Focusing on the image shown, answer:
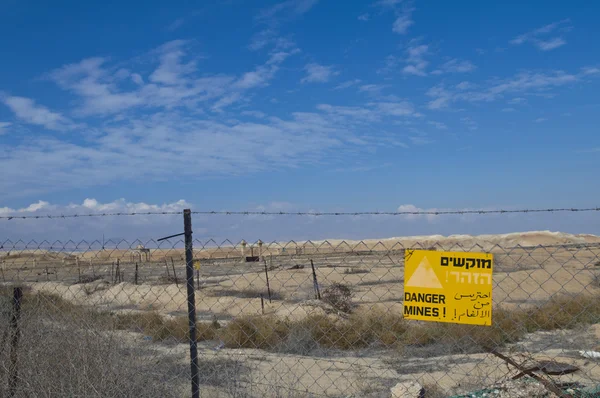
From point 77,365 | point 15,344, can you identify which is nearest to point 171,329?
point 15,344

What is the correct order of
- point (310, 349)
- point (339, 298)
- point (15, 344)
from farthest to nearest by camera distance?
point (339, 298) < point (310, 349) < point (15, 344)

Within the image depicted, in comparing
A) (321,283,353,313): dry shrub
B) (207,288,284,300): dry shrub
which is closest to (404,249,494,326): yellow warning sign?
(321,283,353,313): dry shrub

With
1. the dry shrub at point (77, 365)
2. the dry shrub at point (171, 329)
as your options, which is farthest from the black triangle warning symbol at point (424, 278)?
the dry shrub at point (171, 329)

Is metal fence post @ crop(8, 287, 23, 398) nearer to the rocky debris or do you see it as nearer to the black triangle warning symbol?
the black triangle warning symbol

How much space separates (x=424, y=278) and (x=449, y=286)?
0.22 meters

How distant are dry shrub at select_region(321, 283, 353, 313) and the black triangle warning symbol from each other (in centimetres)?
1521

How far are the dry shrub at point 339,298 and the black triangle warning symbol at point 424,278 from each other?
599 inches

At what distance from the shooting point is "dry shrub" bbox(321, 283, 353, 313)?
2017 centimetres

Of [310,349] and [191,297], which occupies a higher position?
[191,297]

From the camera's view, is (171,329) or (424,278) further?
(171,329)

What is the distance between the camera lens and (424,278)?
4727mm

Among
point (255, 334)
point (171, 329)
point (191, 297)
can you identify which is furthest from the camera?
point (171, 329)

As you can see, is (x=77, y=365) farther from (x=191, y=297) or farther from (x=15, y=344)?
(x=191, y=297)

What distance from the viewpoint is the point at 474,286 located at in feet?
15.3
